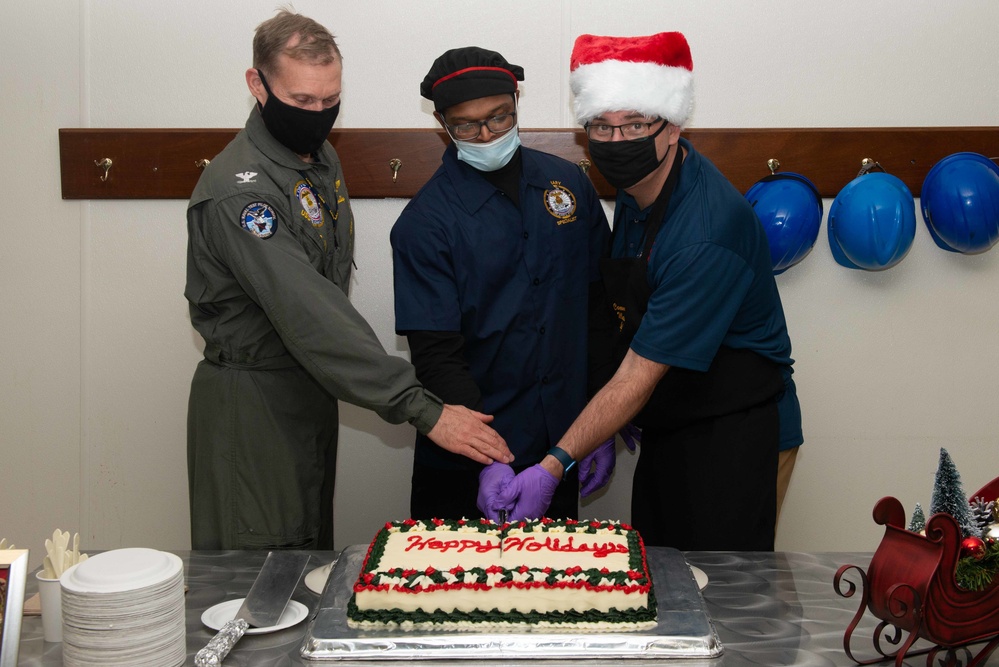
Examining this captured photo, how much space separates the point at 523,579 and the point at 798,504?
1.89m

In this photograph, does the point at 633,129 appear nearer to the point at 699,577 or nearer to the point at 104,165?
the point at 699,577

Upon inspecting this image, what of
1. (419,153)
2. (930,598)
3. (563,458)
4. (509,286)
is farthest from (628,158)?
(930,598)

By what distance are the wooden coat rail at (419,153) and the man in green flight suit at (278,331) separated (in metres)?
0.55

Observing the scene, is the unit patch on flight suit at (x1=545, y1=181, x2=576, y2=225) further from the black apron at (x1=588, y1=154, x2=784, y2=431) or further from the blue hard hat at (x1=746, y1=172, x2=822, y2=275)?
the blue hard hat at (x1=746, y1=172, x2=822, y2=275)

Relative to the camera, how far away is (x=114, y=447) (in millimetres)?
2922

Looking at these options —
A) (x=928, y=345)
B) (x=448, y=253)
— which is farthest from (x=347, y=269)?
(x=928, y=345)

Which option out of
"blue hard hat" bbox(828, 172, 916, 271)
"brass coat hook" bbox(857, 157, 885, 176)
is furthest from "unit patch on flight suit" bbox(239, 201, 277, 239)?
"brass coat hook" bbox(857, 157, 885, 176)

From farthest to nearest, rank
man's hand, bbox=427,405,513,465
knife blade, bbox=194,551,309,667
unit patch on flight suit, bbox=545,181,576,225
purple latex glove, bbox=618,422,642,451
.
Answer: purple latex glove, bbox=618,422,642,451 → unit patch on flight suit, bbox=545,181,576,225 → man's hand, bbox=427,405,513,465 → knife blade, bbox=194,551,309,667

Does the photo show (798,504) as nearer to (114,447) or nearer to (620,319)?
(620,319)

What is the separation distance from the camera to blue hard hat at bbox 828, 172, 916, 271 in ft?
8.46

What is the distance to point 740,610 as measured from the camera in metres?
1.44

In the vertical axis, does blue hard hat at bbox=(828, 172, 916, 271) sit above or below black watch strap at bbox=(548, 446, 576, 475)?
above

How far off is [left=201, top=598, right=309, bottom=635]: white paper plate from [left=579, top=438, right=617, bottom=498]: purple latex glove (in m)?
1.10

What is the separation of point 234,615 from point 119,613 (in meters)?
0.27
